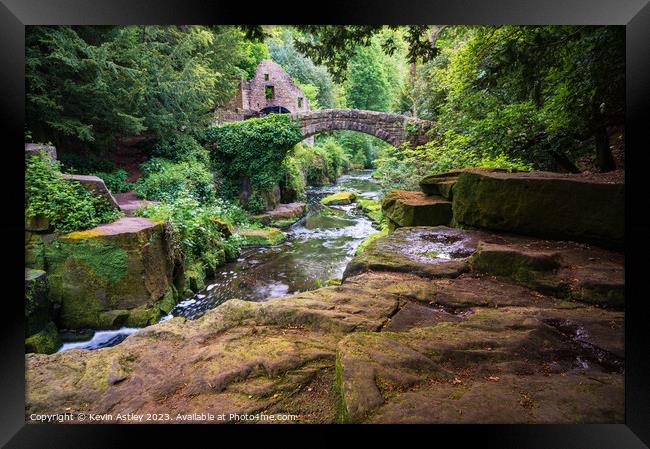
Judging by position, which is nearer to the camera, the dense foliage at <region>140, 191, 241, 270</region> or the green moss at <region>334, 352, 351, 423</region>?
the green moss at <region>334, 352, 351, 423</region>

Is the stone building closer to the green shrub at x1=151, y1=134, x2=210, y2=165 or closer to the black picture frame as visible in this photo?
the green shrub at x1=151, y1=134, x2=210, y2=165

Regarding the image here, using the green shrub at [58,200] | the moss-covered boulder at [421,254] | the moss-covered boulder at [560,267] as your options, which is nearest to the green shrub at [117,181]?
the green shrub at [58,200]

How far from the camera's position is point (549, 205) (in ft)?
11.1

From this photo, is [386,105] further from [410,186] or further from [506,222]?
[506,222]

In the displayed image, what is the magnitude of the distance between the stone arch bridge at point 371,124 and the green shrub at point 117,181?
26.5 ft

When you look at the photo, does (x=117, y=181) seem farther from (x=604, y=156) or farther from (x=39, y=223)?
(x=604, y=156)

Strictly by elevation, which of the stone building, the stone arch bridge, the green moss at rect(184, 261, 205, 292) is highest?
the stone building

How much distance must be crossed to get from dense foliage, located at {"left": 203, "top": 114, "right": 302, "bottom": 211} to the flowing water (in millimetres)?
2548

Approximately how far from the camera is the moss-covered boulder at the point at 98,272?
199 inches

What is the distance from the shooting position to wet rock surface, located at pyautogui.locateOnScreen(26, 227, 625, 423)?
158cm

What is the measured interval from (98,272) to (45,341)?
1138 millimetres

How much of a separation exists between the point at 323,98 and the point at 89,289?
27.5 meters

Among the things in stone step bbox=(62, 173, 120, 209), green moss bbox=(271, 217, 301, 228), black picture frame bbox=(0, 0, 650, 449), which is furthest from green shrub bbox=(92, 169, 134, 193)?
black picture frame bbox=(0, 0, 650, 449)

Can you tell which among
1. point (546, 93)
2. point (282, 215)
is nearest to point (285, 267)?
point (282, 215)
